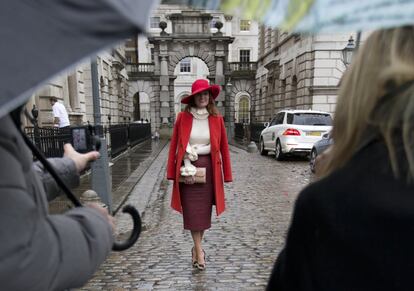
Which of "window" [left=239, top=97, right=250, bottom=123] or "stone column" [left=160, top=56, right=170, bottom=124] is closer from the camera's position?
"stone column" [left=160, top=56, right=170, bottom=124]

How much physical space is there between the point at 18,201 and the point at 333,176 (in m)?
0.92

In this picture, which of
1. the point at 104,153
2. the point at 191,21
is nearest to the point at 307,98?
the point at 191,21

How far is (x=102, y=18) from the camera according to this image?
2.90 feet

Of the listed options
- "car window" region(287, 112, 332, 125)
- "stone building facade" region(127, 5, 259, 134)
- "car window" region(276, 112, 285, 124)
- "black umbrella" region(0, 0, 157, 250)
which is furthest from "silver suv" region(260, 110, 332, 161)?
"stone building facade" region(127, 5, 259, 134)

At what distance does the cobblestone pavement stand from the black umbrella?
3239 mm

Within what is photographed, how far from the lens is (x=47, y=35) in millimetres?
896

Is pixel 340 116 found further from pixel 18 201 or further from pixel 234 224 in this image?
pixel 234 224

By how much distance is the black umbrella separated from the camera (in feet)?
2.92

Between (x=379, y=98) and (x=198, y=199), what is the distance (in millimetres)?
3054

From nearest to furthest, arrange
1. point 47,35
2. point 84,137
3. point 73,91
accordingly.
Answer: point 47,35
point 84,137
point 73,91

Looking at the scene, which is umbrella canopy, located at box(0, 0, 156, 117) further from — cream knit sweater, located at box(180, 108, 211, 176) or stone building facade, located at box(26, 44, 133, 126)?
stone building facade, located at box(26, 44, 133, 126)

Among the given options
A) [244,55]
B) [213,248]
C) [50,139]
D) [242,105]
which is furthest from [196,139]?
[244,55]

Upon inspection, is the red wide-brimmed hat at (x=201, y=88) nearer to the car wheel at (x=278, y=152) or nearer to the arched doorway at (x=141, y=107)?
the car wheel at (x=278, y=152)

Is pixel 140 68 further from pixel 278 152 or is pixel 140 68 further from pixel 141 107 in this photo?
pixel 278 152
